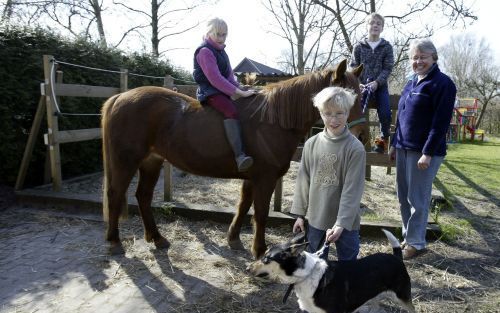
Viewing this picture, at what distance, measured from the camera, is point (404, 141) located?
11.7 ft

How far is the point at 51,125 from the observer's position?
17.7 ft

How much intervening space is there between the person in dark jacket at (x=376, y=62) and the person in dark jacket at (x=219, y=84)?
5.67 feet

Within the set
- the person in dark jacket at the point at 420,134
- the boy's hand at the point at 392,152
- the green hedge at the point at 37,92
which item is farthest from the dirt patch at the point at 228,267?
the green hedge at the point at 37,92

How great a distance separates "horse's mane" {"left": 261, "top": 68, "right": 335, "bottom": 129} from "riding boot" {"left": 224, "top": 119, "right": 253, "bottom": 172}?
0.94 feet

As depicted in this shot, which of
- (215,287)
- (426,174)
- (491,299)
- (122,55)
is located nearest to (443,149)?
(426,174)

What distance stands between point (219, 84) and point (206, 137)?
1.72 feet

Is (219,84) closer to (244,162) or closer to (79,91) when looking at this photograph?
(244,162)

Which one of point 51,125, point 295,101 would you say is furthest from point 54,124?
point 295,101

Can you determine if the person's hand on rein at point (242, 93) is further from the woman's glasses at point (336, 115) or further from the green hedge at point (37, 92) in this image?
the green hedge at point (37, 92)

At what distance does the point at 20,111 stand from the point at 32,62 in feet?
2.61

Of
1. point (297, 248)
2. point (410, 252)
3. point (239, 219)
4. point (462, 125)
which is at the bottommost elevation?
point (410, 252)

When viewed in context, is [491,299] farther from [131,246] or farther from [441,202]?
[131,246]

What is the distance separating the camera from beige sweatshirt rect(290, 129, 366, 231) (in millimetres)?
2297

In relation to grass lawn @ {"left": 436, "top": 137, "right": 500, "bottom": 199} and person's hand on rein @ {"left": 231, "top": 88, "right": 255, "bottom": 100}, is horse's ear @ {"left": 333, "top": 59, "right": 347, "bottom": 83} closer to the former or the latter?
person's hand on rein @ {"left": 231, "top": 88, "right": 255, "bottom": 100}
